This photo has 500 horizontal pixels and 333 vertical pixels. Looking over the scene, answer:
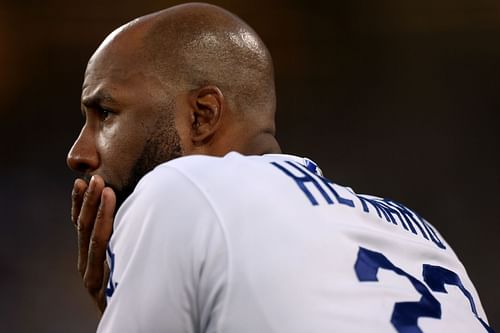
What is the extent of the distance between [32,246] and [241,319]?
325cm

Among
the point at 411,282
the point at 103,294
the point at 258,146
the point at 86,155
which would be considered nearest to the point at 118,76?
the point at 86,155

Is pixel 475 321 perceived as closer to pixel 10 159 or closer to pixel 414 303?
pixel 414 303

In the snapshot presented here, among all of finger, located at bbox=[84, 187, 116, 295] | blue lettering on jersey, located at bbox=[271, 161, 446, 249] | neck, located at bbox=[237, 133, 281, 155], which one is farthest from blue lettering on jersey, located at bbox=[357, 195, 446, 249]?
finger, located at bbox=[84, 187, 116, 295]

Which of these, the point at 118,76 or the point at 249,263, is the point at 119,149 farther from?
the point at 249,263

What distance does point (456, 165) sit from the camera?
377 cm

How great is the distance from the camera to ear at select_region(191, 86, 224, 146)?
134 cm

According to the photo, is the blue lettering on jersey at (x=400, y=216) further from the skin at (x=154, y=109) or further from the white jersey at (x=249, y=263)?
the skin at (x=154, y=109)

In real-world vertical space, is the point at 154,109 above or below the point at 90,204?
above

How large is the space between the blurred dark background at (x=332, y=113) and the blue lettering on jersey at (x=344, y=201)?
8.59 ft

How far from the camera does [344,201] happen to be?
1018mm

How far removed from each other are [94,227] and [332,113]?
2.79 metres

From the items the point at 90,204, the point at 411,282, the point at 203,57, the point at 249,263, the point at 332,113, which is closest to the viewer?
the point at 249,263

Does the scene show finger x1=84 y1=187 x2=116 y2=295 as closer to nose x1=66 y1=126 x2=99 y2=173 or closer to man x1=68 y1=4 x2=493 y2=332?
man x1=68 y1=4 x2=493 y2=332

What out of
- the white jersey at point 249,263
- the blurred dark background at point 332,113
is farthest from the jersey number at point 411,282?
the blurred dark background at point 332,113
